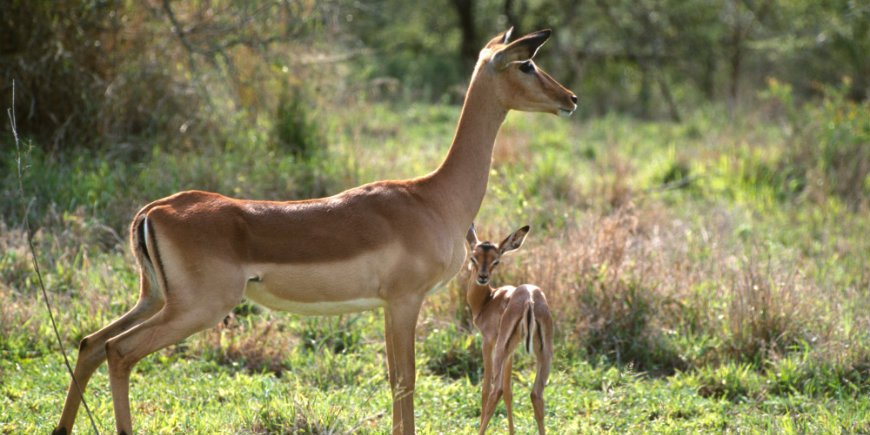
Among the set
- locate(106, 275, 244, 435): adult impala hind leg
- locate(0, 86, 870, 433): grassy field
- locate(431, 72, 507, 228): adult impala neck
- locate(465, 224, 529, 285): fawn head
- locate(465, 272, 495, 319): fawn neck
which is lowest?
locate(0, 86, 870, 433): grassy field

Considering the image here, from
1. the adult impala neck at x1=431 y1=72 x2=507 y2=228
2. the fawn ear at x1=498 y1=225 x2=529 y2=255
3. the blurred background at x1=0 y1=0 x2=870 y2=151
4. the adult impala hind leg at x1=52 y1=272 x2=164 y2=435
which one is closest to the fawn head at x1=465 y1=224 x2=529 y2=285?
the fawn ear at x1=498 y1=225 x2=529 y2=255

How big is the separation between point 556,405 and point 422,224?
4.84 ft

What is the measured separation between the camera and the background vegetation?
5.37 m

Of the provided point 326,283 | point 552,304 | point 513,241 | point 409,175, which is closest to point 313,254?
point 326,283

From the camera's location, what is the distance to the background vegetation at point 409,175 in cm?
537

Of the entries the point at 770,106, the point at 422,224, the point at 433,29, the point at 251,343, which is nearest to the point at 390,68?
the point at 433,29

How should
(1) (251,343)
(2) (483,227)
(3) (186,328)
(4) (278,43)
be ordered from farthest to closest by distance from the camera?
(4) (278,43), (2) (483,227), (1) (251,343), (3) (186,328)

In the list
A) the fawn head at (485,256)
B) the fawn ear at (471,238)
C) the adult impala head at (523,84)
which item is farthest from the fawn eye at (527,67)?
the fawn ear at (471,238)

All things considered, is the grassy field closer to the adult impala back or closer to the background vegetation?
the background vegetation

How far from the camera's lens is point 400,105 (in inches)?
539

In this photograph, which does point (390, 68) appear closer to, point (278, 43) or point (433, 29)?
point (433, 29)

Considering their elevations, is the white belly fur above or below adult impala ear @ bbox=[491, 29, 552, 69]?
below

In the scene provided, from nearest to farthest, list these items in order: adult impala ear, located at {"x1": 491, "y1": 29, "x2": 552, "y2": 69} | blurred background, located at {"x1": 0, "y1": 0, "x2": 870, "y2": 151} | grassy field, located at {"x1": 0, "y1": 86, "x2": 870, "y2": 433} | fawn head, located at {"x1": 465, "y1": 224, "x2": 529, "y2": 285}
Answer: adult impala ear, located at {"x1": 491, "y1": 29, "x2": 552, "y2": 69} < fawn head, located at {"x1": 465, "y1": 224, "x2": 529, "y2": 285} < grassy field, located at {"x1": 0, "y1": 86, "x2": 870, "y2": 433} < blurred background, located at {"x1": 0, "y1": 0, "x2": 870, "y2": 151}

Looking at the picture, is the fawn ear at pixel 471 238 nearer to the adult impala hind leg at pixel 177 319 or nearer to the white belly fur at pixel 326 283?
the white belly fur at pixel 326 283
